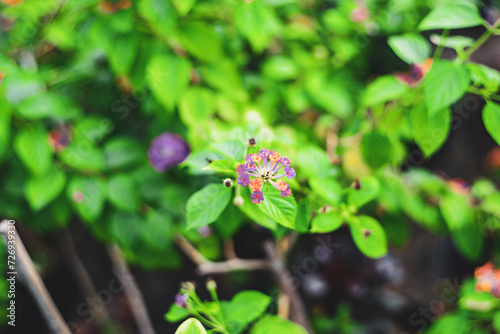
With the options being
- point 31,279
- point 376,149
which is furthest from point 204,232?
point 376,149

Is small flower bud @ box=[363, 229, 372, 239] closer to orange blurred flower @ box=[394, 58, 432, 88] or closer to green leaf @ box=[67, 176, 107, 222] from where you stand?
orange blurred flower @ box=[394, 58, 432, 88]

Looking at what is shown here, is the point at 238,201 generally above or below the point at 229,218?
above

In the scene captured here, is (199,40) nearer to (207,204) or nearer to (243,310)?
(207,204)

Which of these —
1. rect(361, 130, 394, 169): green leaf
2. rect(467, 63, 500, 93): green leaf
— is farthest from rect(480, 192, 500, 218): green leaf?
rect(467, 63, 500, 93): green leaf

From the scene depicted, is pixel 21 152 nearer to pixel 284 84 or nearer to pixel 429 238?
pixel 284 84

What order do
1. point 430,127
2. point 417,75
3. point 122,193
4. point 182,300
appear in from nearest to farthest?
point 182,300 → point 430,127 → point 417,75 → point 122,193

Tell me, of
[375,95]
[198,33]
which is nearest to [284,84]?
[198,33]

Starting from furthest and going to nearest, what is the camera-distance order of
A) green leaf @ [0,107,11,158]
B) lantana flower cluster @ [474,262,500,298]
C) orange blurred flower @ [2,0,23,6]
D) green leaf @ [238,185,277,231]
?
orange blurred flower @ [2,0,23,6]
green leaf @ [0,107,11,158]
lantana flower cluster @ [474,262,500,298]
green leaf @ [238,185,277,231]
